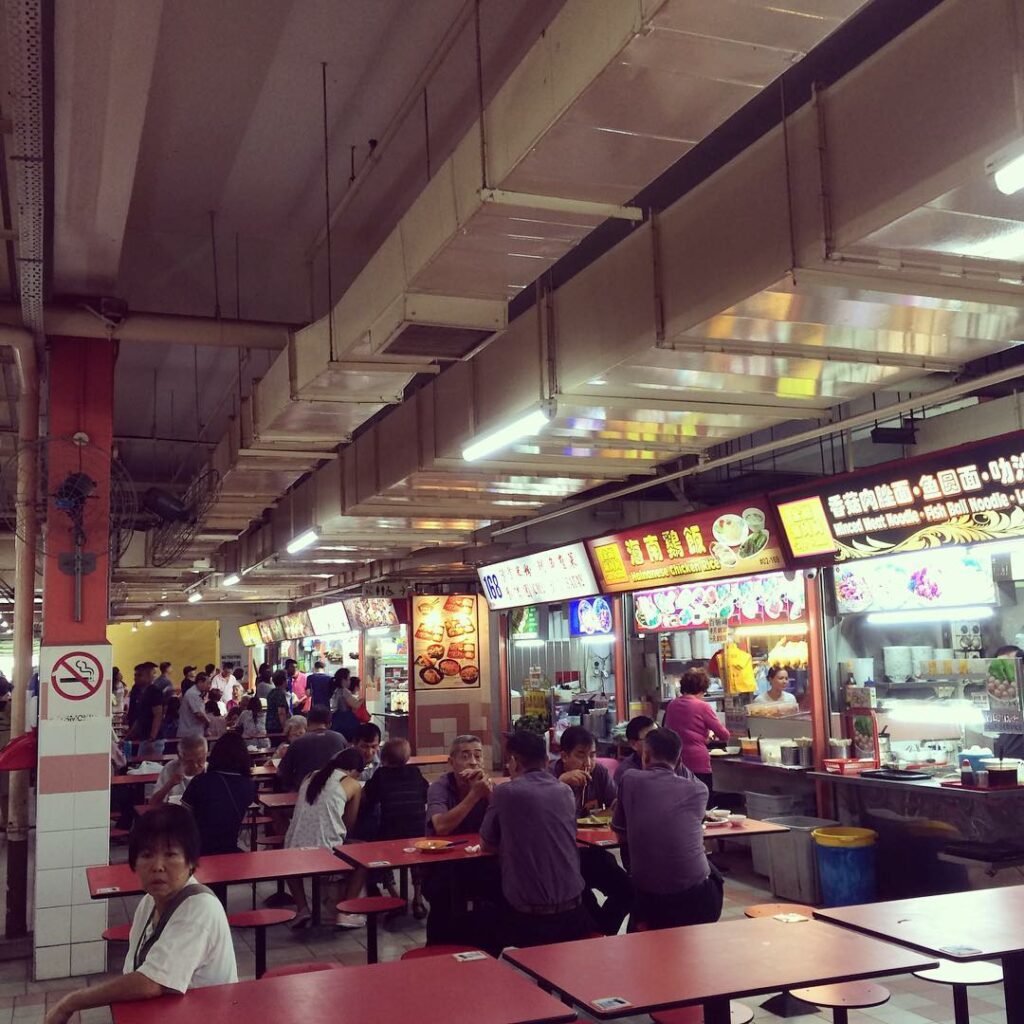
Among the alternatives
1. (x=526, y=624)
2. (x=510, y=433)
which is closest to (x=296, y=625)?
(x=526, y=624)

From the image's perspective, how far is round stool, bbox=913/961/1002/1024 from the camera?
362 cm

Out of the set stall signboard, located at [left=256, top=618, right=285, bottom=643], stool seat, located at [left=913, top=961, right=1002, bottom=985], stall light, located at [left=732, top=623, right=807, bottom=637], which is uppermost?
stall signboard, located at [left=256, top=618, right=285, bottom=643]

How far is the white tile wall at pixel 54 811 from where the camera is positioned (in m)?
6.40

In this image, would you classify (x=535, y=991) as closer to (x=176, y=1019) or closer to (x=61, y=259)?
(x=176, y=1019)

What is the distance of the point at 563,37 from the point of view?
3391 mm

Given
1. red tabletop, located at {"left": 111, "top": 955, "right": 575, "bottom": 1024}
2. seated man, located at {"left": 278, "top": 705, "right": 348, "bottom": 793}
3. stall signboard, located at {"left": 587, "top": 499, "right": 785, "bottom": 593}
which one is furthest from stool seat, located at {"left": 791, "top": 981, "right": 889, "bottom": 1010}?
seated man, located at {"left": 278, "top": 705, "right": 348, "bottom": 793}

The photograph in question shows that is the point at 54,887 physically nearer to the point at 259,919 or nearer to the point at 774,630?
the point at 259,919

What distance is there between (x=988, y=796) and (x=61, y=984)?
585 cm

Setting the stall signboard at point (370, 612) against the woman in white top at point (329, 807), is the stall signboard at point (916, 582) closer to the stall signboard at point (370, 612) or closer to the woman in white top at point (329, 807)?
the woman in white top at point (329, 807)

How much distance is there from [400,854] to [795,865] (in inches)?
137

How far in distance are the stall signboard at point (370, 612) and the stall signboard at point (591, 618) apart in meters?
3.99

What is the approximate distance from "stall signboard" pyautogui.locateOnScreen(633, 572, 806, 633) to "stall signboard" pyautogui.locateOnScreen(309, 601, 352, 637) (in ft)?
28.9

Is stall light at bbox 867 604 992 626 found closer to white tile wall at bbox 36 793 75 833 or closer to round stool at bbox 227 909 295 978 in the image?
round stool at bbox 227 909 295 978

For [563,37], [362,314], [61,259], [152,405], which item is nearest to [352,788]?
[362,314]
